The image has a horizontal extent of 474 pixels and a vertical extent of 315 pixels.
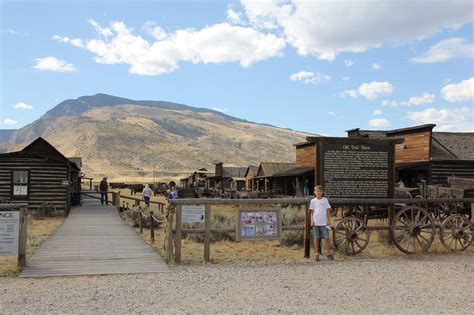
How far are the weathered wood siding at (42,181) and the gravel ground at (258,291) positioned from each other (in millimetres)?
14975

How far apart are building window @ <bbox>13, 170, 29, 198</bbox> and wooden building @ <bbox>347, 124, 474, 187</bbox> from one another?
662 inches

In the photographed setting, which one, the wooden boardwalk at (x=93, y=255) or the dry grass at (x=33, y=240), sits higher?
the wooden boardwalk at (x=93, y=255)

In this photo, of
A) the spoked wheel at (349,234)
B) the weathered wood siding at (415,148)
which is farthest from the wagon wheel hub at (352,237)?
the weathered wood siding at (415,148)

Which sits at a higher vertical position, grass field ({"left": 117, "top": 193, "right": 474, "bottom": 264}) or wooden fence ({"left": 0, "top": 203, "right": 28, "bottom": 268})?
wooden fence ({"left": 0, "top": 203, "right": 28, "bottom": 268})

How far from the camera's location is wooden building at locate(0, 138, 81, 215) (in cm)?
2119

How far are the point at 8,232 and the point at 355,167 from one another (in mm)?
7048

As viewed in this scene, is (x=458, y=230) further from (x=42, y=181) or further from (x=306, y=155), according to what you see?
(x=306, y=155)

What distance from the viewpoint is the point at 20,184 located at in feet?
70.6

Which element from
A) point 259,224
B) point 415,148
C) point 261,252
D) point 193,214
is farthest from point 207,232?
point 415,148

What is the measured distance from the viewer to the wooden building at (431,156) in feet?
79.8

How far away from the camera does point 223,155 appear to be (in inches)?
5468

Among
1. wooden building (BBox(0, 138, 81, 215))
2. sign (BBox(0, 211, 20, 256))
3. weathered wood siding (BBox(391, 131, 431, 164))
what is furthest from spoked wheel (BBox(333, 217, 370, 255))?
weathered wood siding (BBox(391, 131, 431, 164))

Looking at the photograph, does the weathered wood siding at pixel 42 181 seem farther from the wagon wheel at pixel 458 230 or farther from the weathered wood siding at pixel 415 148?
the weathered wood siding at pixel 415 148

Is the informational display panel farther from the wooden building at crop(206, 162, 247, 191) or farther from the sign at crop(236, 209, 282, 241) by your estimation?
the wooden building at crop(206, 162, 247, 191)
